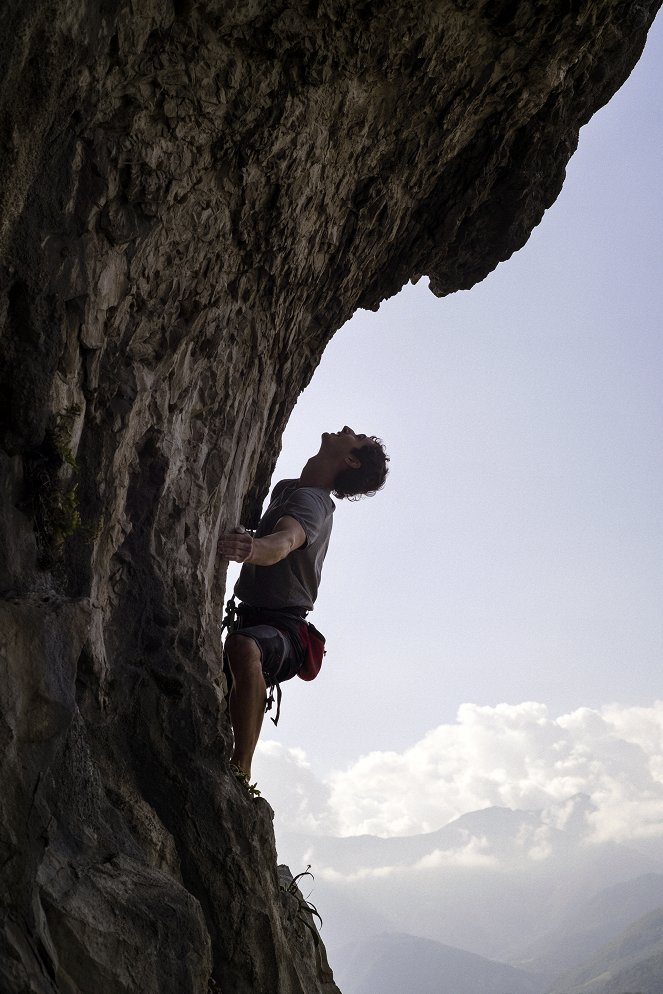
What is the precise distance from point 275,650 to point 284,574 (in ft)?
3.01

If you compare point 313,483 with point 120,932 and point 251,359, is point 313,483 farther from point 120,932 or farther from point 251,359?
point 120,932

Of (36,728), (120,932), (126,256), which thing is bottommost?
(120,932)

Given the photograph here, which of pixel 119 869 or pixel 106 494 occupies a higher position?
pixel 106 494

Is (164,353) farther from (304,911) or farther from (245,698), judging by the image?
(304,911)

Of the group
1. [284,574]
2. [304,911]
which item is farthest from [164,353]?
[304,911]

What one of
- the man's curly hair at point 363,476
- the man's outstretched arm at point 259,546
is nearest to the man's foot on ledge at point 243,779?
the man's outstretched arm at point 259,546

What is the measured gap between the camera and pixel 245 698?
7.44m

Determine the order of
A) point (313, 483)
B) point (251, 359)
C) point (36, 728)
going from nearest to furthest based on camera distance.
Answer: point (36, 728) → point (251, 359) → point (313, 483)

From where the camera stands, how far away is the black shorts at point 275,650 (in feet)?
26.0

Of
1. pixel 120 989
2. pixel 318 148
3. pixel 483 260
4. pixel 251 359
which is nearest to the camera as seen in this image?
pixel 120 989

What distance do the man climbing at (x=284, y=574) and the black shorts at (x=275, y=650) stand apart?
11 millimetres

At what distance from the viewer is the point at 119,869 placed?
15.1 ft

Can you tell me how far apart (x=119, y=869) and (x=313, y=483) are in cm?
587

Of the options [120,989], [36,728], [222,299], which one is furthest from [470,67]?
[120,989]
